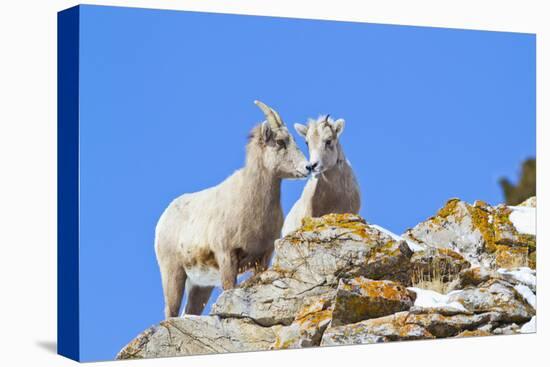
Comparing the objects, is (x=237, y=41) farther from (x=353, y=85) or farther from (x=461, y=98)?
(x=461, y=98)

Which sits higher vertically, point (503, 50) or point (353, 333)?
point (503, 50)

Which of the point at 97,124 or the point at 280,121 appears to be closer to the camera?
the point at 97,124

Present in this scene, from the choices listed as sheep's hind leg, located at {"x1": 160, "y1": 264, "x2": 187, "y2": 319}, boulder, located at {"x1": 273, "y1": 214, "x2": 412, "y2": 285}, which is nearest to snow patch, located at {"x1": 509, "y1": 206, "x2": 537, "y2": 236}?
boulder, located at {"x1": 273, "y1": 214, "x2": 412, "y2": 285}

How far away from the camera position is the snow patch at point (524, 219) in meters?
16.4

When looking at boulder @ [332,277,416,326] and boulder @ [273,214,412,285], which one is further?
boulder @ [273,214,412,285]

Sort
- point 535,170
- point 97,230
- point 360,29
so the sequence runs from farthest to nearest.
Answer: point 535,170 < point 360,29 < point 97,230

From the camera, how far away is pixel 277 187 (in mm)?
15016

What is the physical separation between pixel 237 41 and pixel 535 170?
4.82 metres

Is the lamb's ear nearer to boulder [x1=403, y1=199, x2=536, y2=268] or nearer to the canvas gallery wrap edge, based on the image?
the canvas gallery wrap edge

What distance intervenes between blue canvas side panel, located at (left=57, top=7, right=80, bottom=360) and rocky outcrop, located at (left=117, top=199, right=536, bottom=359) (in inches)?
29.2

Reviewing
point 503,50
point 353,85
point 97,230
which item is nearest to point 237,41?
point 353,85

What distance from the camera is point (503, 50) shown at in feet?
54.3

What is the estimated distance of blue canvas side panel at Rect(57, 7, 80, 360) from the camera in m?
13.6

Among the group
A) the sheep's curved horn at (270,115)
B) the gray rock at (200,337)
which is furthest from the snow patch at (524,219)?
the gray rock at (200,337)
